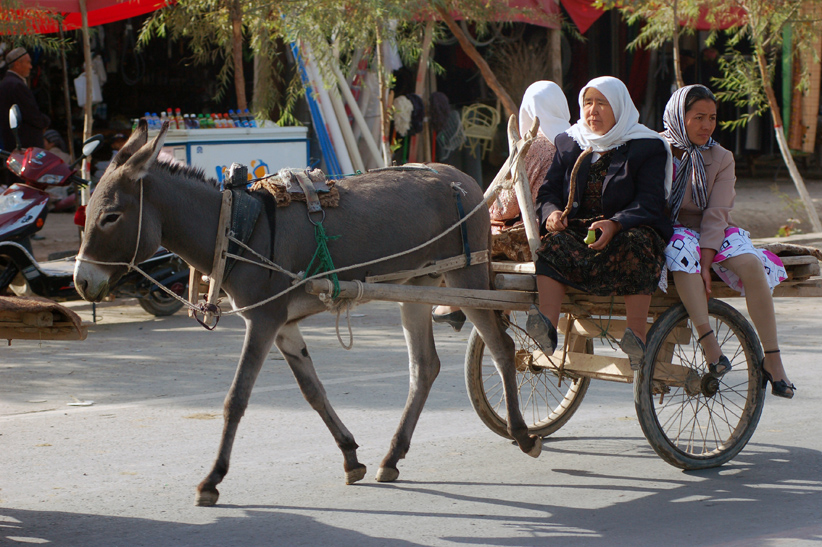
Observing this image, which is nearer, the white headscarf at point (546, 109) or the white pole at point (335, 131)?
the white headscarf at point (546, 109)

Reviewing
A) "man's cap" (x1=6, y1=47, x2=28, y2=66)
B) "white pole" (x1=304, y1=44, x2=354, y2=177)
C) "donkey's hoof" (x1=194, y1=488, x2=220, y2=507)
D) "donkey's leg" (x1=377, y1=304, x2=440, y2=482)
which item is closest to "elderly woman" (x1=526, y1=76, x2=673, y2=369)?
"donkey's leg" (x1=377, y1=304, x2=440, y2=482)

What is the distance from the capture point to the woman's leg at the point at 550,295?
14.8 ft

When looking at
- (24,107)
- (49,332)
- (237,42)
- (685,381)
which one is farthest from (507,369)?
(24,107)

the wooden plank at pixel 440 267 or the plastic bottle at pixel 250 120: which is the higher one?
the plastic bottle at pixel 250 120

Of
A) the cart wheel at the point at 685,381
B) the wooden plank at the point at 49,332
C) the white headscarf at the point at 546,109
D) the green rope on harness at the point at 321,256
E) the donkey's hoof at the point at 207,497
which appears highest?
the white headscarf at the point at 546,109

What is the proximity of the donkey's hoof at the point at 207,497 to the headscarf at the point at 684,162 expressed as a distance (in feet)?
8.80

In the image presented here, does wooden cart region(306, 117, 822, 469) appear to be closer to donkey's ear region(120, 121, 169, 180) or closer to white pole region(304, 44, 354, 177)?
donkey's ear region(120, 121, 169, 180)

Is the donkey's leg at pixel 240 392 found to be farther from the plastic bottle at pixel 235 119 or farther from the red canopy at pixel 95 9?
the red canopy at pixel 95 9

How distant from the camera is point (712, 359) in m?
4.70

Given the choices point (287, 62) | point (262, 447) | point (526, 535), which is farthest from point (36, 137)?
point (526, 535)

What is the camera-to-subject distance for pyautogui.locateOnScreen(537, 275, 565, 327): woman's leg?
4516mm

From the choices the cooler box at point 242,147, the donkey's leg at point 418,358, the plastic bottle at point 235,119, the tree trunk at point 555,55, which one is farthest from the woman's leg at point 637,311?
the tree trunk at point 555,55

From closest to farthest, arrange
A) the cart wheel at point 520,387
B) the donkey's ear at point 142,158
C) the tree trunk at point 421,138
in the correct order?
the donkey's ear at point 142,158 → the cart wheel at point 520,387 → the tree trunk at point 421,138

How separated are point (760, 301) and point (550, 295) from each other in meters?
1.08
